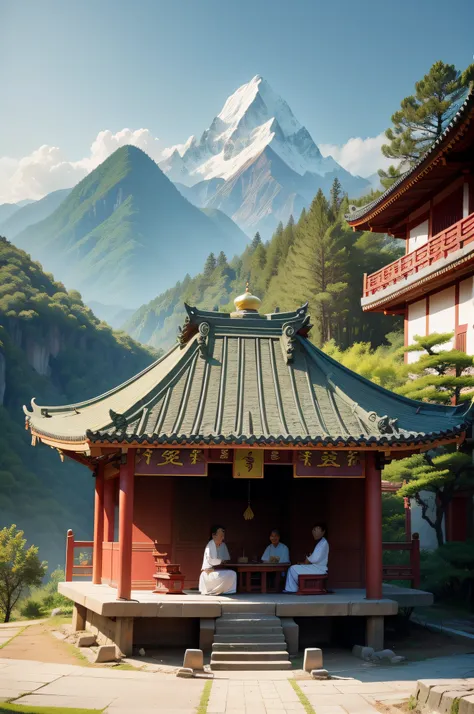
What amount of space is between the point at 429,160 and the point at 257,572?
1209 centimetres

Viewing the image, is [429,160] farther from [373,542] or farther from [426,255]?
[373,542]

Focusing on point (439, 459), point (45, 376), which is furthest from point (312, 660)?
point (45, 376)

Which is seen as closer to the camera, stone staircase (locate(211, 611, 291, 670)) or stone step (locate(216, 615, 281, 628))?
stone staircase (locate(211, 611, 291, 670))

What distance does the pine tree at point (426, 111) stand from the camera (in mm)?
41719

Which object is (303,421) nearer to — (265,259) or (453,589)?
(453,589)

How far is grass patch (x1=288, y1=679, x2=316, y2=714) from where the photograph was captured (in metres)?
9.84

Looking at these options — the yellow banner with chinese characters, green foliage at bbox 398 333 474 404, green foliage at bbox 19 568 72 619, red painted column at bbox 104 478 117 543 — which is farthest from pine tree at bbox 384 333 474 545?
green foliage at bbox 19 568 72 619

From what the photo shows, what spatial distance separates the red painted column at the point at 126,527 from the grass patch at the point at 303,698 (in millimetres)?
3263

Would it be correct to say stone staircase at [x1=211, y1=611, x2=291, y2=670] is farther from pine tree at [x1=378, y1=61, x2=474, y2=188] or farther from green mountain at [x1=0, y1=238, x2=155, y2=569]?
green mountain at [x1=0, y1=238, x2=155, y2=569]

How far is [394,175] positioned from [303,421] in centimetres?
3225

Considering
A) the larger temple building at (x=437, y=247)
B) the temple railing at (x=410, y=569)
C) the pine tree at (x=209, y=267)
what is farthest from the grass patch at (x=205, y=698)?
the pine tree at (x=209, y=267)

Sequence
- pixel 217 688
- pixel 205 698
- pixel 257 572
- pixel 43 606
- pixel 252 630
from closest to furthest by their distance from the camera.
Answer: pixel 205 698
pixel 217 688
pixel 252 630
pixel 257 572
pixel 43 606

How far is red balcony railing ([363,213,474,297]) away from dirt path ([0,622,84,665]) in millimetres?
12873

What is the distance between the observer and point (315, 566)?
A: 14.8 m
